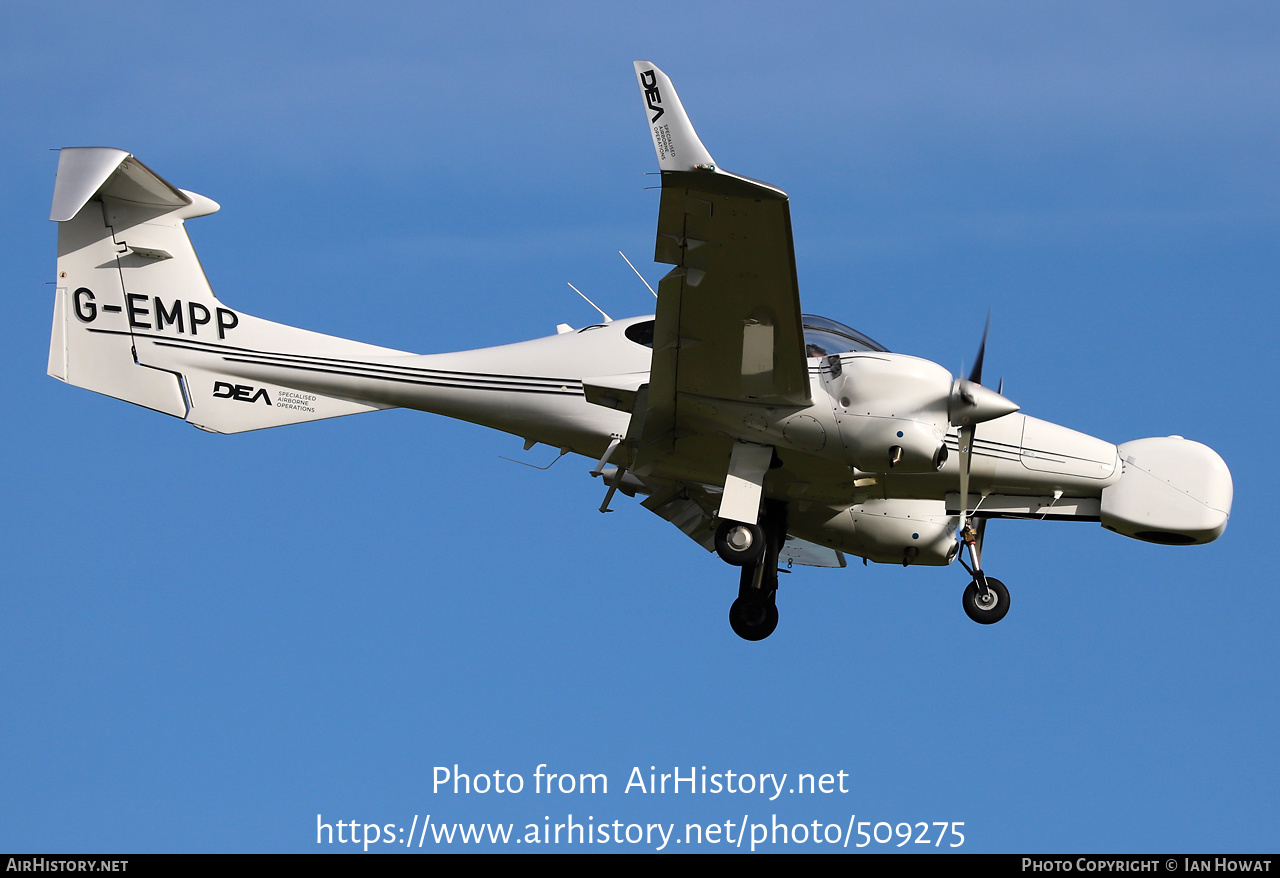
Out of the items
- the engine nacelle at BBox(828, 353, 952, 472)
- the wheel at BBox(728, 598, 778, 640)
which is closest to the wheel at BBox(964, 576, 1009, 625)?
the wheel at BBox(728, 598, 778, 640)

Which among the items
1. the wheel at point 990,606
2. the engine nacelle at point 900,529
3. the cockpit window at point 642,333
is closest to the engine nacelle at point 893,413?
the cockpit window at point 642,333

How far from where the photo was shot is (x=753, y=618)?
1964 cm

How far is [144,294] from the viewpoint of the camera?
20.1 metres

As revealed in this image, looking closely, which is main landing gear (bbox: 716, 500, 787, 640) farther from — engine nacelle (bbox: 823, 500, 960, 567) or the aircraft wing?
the aircraft wing

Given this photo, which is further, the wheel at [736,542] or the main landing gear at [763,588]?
the main landing gear at [763,588]

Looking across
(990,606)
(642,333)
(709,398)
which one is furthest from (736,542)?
(990,606)

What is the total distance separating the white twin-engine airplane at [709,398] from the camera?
53.7 ft

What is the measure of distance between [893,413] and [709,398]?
2210 mm

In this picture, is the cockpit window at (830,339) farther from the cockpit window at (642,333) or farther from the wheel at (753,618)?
the wheel at (753,618)

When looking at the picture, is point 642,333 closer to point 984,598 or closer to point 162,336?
point 984,598

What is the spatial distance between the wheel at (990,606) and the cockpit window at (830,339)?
12.8 feet

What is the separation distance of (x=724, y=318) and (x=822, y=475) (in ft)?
9.87

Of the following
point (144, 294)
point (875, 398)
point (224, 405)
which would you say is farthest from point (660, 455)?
point (144, 294)

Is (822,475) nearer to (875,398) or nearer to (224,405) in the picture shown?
(875,398)
